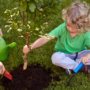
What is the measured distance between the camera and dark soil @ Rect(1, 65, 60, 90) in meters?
1.67

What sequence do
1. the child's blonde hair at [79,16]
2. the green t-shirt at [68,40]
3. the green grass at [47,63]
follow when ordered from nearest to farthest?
1. the child's blonde hair at [79,16]
2. the green t-shirt at [68,40]
3. the green grass at [47,63]

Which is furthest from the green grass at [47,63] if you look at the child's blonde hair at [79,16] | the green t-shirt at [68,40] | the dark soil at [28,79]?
the child's blonde hair at [79,16]

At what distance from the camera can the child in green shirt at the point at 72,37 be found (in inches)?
52.1

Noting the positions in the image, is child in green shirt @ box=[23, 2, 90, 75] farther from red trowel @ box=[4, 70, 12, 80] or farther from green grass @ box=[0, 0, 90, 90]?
A: red trowel @ box=[4, 70, 12, 80]

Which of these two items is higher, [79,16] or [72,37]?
[79,16]

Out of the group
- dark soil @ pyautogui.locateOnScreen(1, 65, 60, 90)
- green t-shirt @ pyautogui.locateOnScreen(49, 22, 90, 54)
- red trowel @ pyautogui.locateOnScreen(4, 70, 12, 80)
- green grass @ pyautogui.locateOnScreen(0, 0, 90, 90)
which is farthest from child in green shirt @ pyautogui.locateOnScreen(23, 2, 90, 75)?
red trowel @ pyautogui.locateOnScreen(4, 70, 12, 80)

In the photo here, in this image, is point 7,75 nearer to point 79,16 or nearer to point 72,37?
point 72,37

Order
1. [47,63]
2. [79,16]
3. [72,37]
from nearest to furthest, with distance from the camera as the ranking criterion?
[79,16], [72,37], [47,63]

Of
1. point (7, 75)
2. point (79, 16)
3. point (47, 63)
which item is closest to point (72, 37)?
point (79, 16)

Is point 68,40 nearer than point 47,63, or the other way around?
point 68,40

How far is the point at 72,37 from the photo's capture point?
1.64 metres

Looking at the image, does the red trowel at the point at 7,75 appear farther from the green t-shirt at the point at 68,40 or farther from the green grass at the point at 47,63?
the green t-shirt at the point at 68,40

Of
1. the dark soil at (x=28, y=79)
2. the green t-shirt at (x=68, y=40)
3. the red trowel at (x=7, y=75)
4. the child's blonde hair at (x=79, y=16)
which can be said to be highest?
the child's blonde hair at (x=79, y=16)

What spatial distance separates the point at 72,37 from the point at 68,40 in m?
0.06
